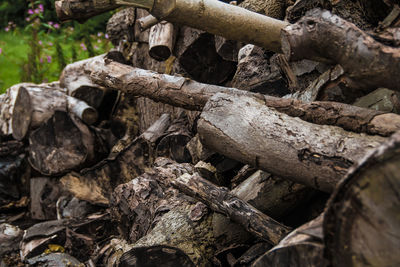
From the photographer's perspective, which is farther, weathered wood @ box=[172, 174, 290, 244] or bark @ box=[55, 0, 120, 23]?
bark @ box=[55, 0, 120, 23]

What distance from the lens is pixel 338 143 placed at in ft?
5.74

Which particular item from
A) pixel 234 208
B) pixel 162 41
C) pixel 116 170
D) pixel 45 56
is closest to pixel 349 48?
pixel 234 208

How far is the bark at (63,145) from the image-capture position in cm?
377

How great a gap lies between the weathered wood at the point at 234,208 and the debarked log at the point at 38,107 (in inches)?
76.1

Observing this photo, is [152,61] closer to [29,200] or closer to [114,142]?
[114,142]

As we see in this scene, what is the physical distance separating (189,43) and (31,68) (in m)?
4.45

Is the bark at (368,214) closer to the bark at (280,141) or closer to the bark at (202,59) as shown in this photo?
the bark at (280,141)

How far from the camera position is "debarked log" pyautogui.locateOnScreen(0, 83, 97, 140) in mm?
3906

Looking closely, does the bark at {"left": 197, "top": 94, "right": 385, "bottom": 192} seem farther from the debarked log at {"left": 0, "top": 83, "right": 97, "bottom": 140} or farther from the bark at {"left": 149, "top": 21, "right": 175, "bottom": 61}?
the debarked log at {"left": 0, "top": 83, "right": 97, "bottom": 140}

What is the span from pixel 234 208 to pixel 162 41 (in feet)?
5.24

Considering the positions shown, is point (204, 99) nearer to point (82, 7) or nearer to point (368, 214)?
point (82, 7)

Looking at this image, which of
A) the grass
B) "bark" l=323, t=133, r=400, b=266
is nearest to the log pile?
"bark" l=323, t=133, r=400, b=266

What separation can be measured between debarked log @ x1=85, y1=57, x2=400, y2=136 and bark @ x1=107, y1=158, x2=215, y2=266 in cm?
52

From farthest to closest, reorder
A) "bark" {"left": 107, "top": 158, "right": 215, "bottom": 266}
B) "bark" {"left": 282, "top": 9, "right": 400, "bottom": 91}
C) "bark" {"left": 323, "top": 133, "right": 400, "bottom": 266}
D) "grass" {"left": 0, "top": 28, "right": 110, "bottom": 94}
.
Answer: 1. "grass" {"left": 0, "top": 28, "right": 110, "bottom": 94}
2. "bark" {"left": 107, "top": 158, "right": 215, "bottom": 266}
3. "bark" {"left": 282, "top": 9, "right": 400, "bottom": 91}
4. "bark" {"left": 323, "top": 133, "right": 400, "bottom": 266}
